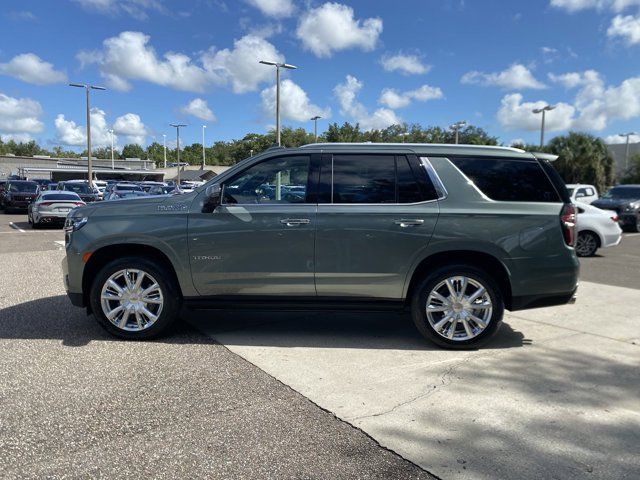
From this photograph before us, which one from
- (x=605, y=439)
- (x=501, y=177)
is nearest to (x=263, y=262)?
(x=501, y=177)

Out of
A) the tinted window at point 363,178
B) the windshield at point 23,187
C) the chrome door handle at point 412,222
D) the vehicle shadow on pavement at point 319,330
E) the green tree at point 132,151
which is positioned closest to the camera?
the chrome door handle at point 412,222

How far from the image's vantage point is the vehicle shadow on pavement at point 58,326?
512 centimetres

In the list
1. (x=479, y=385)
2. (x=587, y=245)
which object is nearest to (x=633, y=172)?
(x=587, y=245)

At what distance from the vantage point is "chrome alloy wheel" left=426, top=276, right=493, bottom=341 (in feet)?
15.7

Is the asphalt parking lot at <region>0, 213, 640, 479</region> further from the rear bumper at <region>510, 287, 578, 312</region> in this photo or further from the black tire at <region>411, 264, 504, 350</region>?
the rear bumper at <region>510, 287, 578, 312</region>

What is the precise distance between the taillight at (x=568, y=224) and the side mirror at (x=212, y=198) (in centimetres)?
321

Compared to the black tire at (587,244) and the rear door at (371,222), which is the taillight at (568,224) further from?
the black tire at (587,244)

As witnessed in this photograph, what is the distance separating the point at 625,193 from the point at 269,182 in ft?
59.6

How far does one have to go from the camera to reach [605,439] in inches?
127

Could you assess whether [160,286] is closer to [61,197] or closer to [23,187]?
[61,197]

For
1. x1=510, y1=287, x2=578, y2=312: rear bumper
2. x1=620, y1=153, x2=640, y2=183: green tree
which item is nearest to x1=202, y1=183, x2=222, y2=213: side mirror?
x1=510, y1=287, x2=578, y2=312: rear bumper

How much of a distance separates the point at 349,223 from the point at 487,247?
1.29 m

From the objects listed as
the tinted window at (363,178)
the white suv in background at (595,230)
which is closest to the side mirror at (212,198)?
the tinted window at (363,178)

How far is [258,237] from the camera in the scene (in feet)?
15.7
